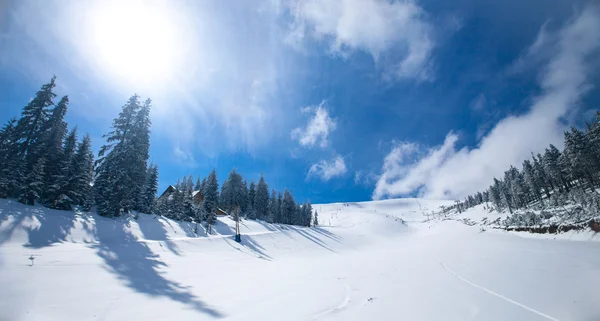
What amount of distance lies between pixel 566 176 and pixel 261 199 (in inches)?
3108

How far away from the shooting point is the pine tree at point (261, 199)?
63784mm

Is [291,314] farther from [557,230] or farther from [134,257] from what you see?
[557,230]

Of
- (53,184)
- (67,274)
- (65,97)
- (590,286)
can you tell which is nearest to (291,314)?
(67,274)

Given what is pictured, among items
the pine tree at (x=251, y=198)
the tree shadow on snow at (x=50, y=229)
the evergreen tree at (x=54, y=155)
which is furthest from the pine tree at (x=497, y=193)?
the evergreen tree at (x=54, y=155)

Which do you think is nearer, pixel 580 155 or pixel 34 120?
pixel 34 120

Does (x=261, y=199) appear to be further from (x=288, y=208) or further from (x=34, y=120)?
(x=34, y=120)

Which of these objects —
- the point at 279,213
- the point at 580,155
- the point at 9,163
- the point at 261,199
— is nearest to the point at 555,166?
the point at 580,155

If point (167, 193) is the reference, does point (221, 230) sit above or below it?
below

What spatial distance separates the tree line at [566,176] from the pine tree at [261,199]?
6330 cm

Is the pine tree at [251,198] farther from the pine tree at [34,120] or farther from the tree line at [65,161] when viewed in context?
the pine tree at [34,120]

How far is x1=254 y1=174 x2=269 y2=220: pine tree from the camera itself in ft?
209

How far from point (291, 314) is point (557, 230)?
44.8 metres

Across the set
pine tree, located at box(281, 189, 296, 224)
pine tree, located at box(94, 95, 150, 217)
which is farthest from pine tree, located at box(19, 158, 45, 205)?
pine tree, located at box(281, 189, 296, 224)

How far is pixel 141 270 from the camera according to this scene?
1019 centimetres
